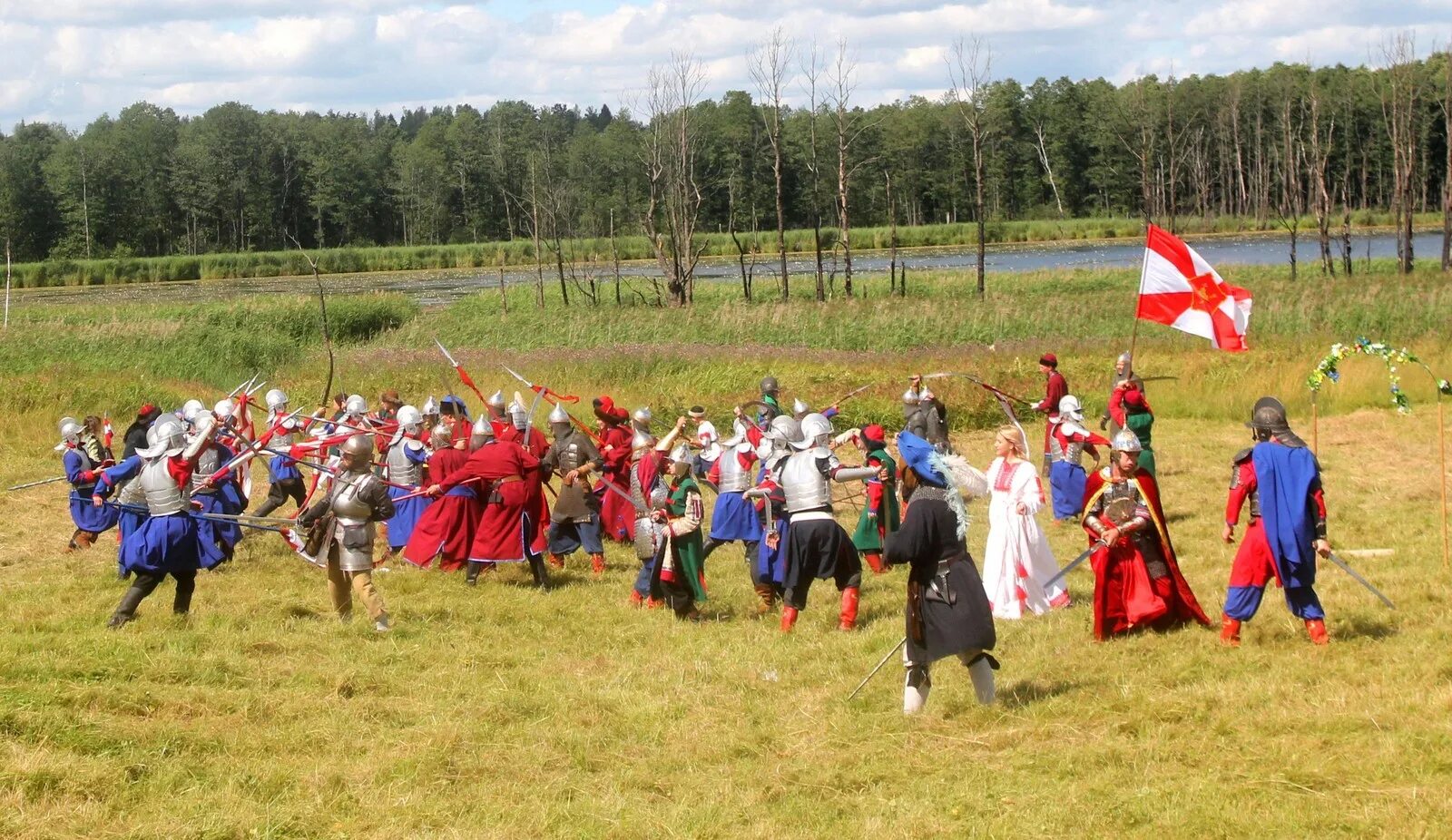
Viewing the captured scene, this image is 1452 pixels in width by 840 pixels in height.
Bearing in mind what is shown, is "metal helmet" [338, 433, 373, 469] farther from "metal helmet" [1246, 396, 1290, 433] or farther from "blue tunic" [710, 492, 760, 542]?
"metal helmet" [1246, 396, 1290, 433]

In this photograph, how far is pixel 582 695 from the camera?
9.30 meters

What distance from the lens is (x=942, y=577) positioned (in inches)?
324

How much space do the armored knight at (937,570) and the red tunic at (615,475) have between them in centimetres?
549

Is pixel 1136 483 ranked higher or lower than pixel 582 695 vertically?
higher

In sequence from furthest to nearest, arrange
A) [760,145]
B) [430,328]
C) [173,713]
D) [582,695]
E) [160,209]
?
1. [160,209]
2. [760,145]
3. [430,328]
4. [582,695]
5. [173,713]

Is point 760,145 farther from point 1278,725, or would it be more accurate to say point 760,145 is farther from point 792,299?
point 1278,725

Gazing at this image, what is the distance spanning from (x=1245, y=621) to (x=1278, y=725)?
179cm

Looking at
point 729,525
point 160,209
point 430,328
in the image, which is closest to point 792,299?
point 430,328

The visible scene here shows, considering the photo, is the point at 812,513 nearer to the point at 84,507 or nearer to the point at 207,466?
the point at 207,466

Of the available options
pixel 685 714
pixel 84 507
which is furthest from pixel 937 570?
pixel 84 507

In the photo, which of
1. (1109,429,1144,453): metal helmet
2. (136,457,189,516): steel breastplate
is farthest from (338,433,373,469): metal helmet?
(1109,429,1144,453): metal helmet

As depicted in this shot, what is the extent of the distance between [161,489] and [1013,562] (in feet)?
20.6

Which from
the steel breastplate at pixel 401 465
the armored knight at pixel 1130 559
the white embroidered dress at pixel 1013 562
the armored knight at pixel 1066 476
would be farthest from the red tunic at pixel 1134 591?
the steel breastplate at pixel 401 465

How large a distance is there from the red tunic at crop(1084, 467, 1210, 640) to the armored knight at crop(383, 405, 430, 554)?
687 cm
